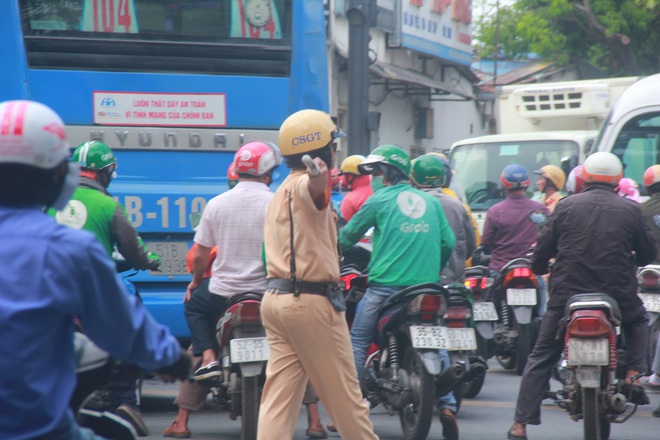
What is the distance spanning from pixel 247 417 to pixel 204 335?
0.73 meters

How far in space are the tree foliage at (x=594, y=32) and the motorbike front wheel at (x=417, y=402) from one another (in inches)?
937

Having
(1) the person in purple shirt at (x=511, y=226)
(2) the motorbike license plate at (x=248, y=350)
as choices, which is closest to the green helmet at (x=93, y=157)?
(2) the motorbike license plate at (x=248, y=350)

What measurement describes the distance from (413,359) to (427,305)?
34 cm

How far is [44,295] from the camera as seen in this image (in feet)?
9.29

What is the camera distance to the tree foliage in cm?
2995

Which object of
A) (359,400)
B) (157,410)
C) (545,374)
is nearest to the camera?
(359,400)

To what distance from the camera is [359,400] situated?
5402 mm

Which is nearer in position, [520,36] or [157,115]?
[157,115]

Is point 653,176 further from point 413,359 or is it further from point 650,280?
point 413,359

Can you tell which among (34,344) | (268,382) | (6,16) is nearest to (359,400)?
(268,382)

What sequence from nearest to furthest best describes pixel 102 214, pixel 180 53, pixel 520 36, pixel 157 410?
pixel 102 214 < pixel 157 410 < pixel 180 53 < pixel 520 36

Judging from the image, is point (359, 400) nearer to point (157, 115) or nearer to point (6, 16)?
point (157, 115)

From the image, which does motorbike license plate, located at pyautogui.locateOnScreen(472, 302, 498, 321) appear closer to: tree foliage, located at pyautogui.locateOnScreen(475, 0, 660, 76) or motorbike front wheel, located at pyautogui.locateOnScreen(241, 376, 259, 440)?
motorbike front wheel, located at pyautogui.locateOnScreen(241, 376, 259, 440)

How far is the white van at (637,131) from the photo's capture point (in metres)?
12.2
